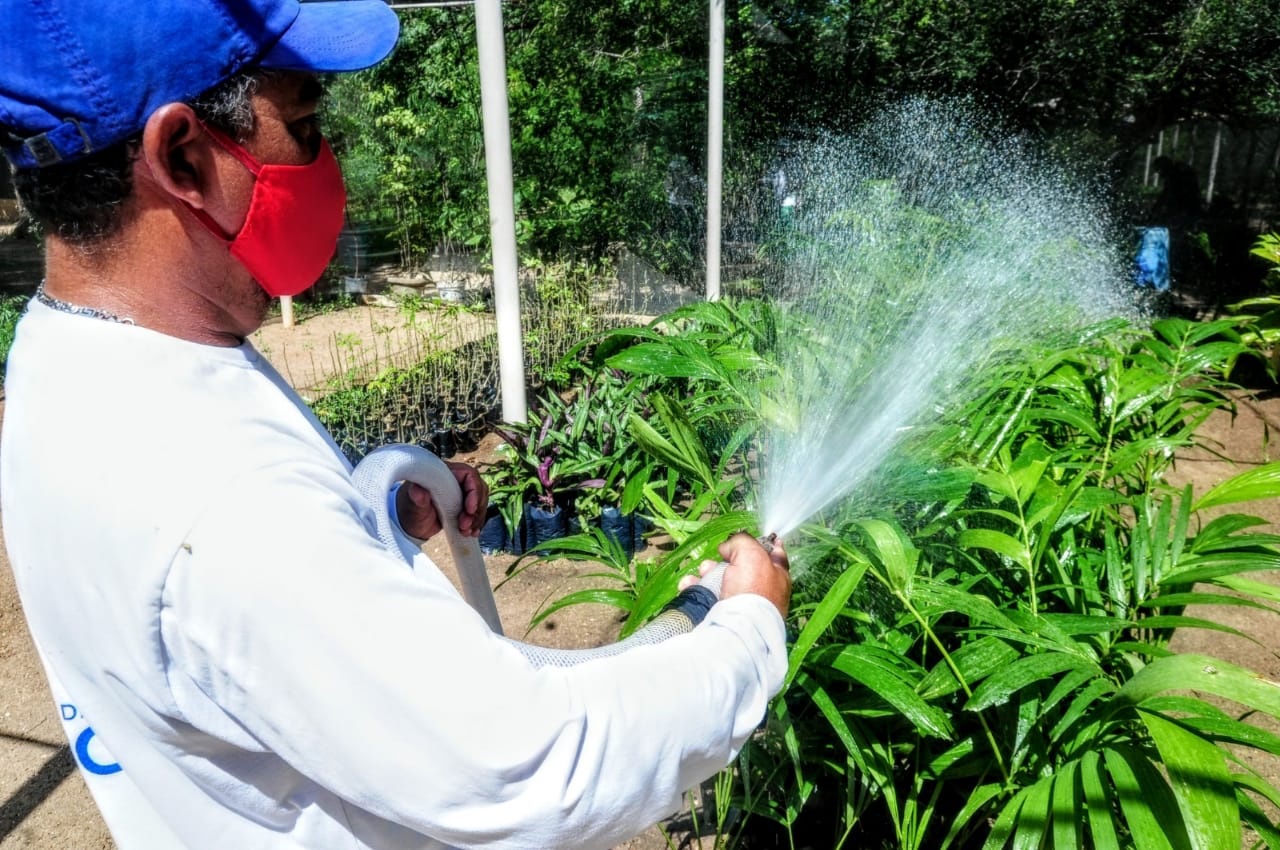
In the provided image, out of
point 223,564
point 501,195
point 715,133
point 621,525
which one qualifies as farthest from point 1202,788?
point 715,133

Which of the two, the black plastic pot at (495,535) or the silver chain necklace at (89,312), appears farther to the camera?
the black plastic pot at (495,535)

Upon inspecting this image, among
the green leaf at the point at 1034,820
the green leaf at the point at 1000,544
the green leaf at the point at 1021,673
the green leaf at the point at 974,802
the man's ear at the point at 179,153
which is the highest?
the man's ear at the point at 179,153

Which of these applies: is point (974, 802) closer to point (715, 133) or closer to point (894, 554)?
point (894, 554)

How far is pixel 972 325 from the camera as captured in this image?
3.30 m

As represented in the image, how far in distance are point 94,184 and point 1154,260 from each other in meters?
11.0

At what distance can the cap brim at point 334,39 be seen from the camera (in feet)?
3.29

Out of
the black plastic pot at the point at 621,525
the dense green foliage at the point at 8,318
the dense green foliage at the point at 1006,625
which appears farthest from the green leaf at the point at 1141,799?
the dense green foliage at the point at 8,318

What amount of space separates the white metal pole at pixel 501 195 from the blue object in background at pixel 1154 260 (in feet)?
26.1

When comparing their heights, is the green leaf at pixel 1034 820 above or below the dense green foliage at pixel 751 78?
below

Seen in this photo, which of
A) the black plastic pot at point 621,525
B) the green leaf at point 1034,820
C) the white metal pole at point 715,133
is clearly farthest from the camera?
the white metal pole at point 715,133

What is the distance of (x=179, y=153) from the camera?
3.10 feet

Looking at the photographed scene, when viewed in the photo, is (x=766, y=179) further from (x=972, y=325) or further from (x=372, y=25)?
(x=372, y=25)

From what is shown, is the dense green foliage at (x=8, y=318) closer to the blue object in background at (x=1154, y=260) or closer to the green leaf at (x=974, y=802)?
the green leaf at (x=974, y=802)

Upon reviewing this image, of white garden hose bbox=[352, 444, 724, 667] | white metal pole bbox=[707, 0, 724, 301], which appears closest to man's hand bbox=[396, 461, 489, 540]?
white garden hose bbox=[352, 444, 724, 667]
